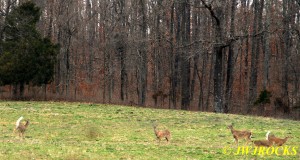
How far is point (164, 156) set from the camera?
12.4 meters

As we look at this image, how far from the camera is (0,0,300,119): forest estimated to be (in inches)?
1660

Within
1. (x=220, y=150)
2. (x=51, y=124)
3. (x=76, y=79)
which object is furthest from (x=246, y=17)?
(x=220, y=150)

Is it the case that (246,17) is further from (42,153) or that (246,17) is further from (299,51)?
(42,153)

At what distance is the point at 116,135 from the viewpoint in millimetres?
17750

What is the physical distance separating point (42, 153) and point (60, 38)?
35896 millimetres

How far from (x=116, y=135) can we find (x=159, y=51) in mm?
30649

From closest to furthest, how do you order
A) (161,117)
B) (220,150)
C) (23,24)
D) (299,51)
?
(220,150), (161,117), (23,24), (299,51)

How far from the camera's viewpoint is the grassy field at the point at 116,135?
12.6m

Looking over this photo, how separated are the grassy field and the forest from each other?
13.6 metres

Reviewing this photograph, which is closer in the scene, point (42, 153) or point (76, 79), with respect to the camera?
point (42, 153)

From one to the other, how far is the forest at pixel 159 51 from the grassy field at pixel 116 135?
13.6m

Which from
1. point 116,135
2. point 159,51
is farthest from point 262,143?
point 159,51

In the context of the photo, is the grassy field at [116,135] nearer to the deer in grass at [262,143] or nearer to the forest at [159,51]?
the deer in grass at [262,143]

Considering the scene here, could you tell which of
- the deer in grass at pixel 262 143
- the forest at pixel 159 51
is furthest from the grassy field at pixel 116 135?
the forest at pixel 159 51
